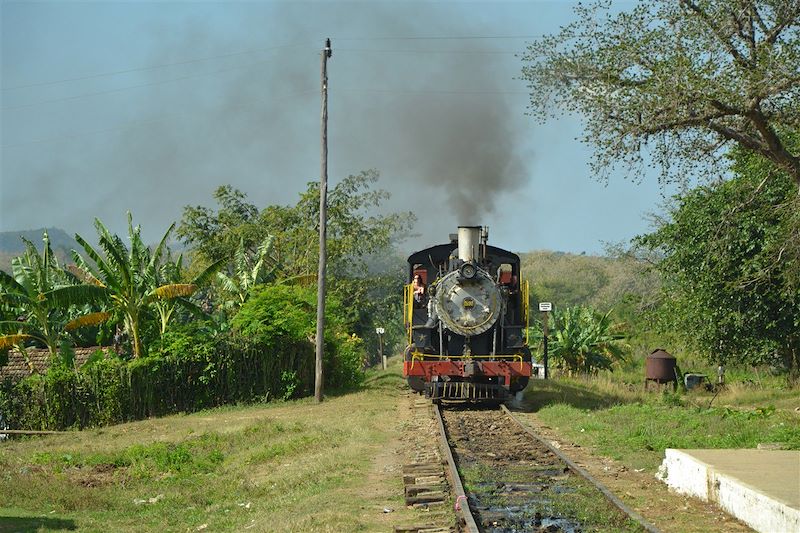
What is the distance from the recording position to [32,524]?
9.31 m

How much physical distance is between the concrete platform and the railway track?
87cm

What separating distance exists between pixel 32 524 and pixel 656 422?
9259 millimetres

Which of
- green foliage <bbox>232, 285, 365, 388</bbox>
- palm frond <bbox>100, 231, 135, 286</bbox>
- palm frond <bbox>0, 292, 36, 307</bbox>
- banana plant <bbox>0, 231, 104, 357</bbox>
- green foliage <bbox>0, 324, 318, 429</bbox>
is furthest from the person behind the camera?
green foliage <bbox>232, 285, 365, 388</bbox>

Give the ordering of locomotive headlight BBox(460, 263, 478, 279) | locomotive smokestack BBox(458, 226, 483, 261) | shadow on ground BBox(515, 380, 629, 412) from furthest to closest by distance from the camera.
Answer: shadow on ground BBox(515, 380, 629, 412), locomotive smokestack BBox(458, 226, 483, 261), locomotive headlight BBox(460, 263, 478, 279)

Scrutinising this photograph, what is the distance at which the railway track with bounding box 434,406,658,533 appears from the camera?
7.54 meters

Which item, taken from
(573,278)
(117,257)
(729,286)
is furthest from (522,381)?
(573,278)

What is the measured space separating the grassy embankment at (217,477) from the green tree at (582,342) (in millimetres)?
16141

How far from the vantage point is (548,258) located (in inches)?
4525

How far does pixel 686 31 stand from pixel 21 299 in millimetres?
16607

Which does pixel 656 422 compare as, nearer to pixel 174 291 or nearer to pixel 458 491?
pixel 458 491

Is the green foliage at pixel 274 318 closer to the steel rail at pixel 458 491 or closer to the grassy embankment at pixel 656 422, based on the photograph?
the grassy embankment at pixel 656 422

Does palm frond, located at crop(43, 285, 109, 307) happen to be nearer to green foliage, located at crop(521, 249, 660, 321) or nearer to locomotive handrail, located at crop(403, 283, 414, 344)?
locomotive handrail, located at crop(403, 283, 414, 344)

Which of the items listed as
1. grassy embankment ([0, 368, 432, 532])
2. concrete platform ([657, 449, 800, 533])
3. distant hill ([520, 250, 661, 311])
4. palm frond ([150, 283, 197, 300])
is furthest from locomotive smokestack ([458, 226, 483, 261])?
distant hill ([520, 250, 661, 311])

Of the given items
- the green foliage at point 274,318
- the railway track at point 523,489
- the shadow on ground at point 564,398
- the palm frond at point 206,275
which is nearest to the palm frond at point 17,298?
the palm frond at point 206,275
